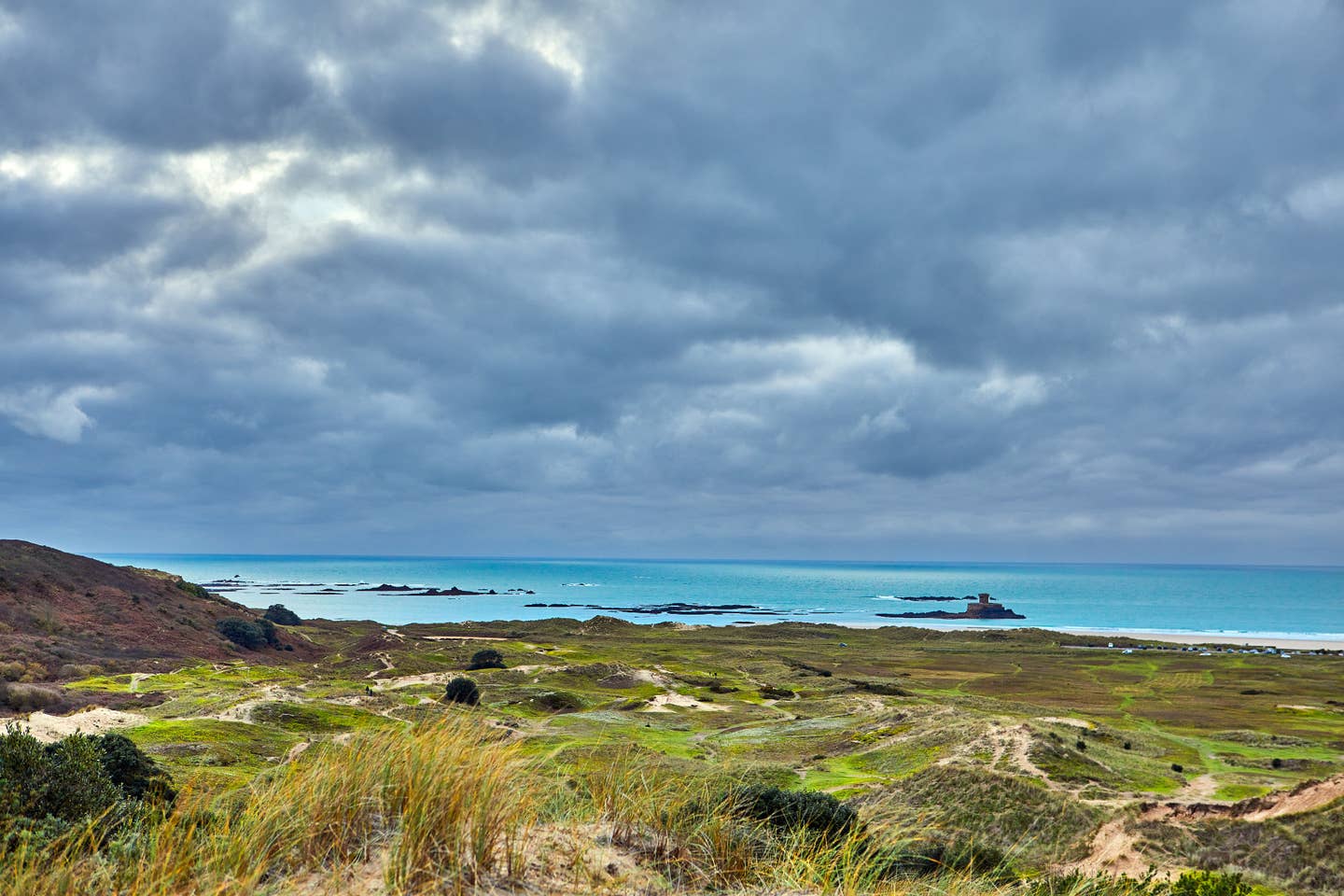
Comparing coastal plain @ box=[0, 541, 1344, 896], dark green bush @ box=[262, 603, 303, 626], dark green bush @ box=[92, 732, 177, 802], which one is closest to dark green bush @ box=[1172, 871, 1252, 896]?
coastal plain @ box=[0, 541, 1344, 896]

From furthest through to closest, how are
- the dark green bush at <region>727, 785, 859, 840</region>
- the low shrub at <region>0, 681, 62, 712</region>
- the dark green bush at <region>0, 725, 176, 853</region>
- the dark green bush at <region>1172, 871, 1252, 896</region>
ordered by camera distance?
the low shrub at <region>0, 681, 62, 712</region>
the dark green bush at <region>1172, 871, 1252, 896</region>
the dark green bush at <region>727, 785, 859, 840</region>
the dark green bush at <region>0, 725, 176, 853</region>

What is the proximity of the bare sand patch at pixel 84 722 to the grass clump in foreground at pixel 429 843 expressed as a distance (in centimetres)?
3303

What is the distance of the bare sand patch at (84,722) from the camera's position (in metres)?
33.9

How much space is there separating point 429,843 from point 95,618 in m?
94.3

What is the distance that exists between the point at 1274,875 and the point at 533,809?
3132 cm

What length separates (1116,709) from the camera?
77.8m

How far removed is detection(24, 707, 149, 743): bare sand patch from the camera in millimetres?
33875

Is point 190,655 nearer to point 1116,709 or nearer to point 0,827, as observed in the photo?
point 0,827

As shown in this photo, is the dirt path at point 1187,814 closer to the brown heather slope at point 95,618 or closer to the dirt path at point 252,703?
the dirt path at point 252,703

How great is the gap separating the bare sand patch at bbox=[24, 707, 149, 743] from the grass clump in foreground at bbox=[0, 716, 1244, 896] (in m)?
33.0

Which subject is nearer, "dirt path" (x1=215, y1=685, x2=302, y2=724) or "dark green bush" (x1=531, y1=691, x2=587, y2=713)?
"dirt path" (x1=215, y1=685, x2=302, y2=724)

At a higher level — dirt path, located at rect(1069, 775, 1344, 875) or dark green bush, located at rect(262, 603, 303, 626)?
dirt path, located at rect(1069, 775, 1344, 875)

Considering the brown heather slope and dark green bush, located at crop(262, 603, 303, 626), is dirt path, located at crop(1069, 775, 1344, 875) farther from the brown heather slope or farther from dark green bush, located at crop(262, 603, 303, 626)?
dark green bush, located at crop(262, 603, 303, 626)

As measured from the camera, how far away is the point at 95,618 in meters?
80.9
